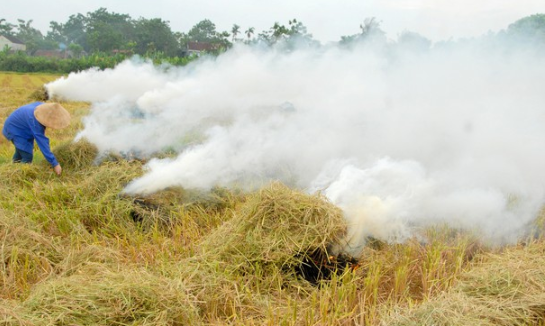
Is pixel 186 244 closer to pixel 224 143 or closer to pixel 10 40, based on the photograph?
pixel 224 143

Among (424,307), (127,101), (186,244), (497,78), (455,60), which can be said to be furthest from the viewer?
(127,101)

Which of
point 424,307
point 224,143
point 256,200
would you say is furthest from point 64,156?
point 424,307

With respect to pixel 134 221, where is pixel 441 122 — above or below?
above

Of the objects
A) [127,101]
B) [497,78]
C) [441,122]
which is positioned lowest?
[127,101]

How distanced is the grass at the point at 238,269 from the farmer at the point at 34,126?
1218mm

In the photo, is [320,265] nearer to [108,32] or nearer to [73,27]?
[108,32]

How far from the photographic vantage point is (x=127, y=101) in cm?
1298

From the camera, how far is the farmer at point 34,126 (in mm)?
6133

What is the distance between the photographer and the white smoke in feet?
14.9

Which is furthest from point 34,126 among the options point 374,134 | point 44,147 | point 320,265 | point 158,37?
point 158,37

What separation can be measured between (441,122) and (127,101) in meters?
9.32

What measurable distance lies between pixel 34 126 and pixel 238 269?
4.38m

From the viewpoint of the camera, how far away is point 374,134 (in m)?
7.07

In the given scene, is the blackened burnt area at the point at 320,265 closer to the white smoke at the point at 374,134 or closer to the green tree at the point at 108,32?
the white smoke at the point at 374,134
